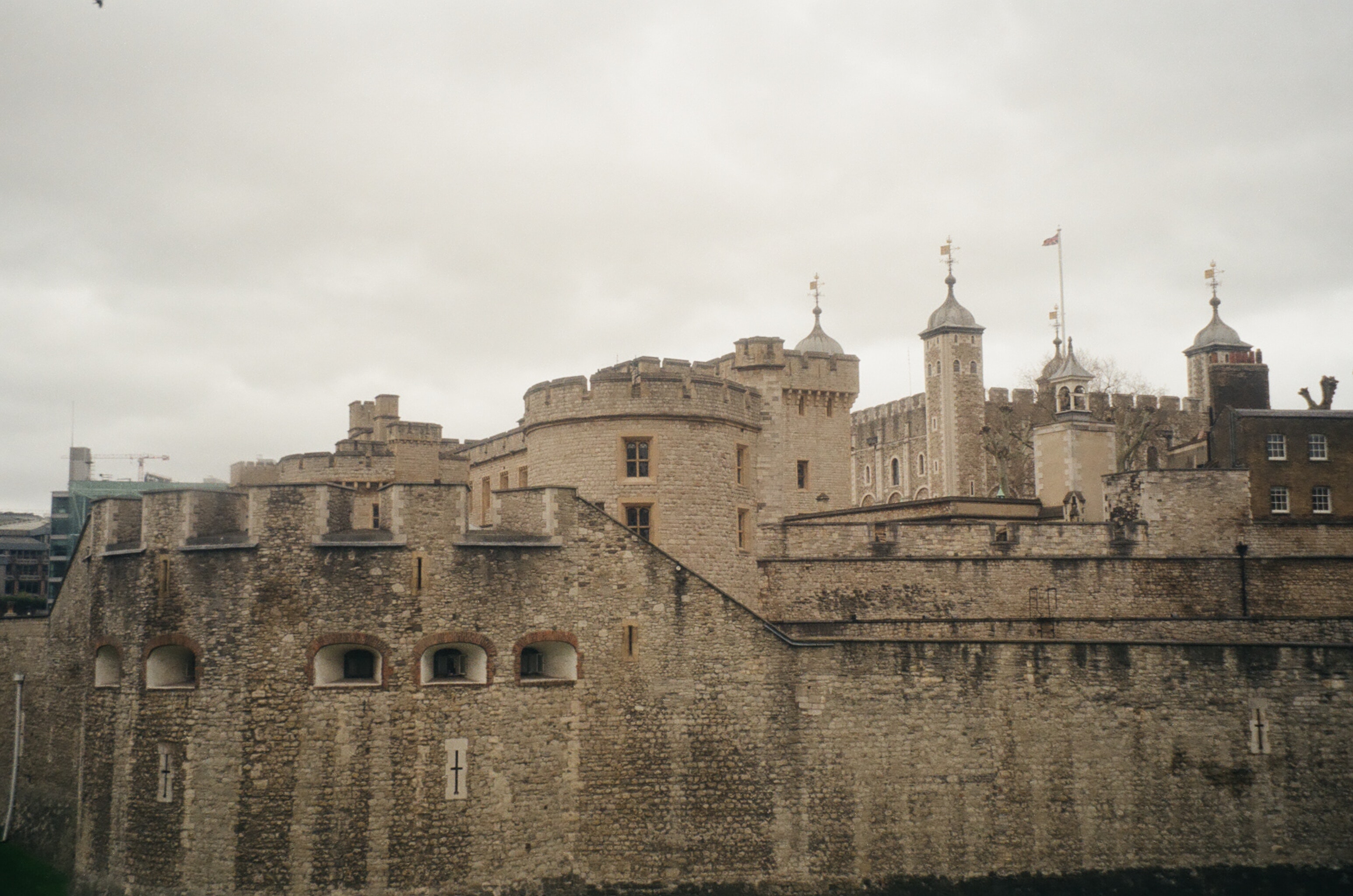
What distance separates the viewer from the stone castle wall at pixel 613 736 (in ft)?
83.3

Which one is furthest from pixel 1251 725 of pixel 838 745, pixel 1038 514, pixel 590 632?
pixel 590 632

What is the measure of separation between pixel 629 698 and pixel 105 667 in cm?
1104

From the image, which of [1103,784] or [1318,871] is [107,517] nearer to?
[1103,784]

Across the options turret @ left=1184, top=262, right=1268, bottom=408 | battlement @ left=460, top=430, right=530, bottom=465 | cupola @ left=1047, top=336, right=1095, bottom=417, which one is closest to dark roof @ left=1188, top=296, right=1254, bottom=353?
turret @ left=1184, top=262, right=1268, bottom=408

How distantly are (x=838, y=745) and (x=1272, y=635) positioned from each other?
13.5 m

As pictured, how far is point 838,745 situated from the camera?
27109 millimetres

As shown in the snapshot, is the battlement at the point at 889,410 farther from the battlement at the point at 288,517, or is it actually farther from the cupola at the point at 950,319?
the battlement at the point at 288,517

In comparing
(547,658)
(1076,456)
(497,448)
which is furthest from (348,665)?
(1076,456)

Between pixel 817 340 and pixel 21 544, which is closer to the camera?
pixel 817 340

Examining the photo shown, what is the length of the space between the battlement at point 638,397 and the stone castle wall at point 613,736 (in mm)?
5084

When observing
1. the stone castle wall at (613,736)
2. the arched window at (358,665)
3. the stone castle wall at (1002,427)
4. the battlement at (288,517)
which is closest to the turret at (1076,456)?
the stone castle wall at (1002,427)

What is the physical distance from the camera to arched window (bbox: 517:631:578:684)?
2627cm

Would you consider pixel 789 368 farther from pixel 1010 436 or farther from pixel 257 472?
pixel 1010 436

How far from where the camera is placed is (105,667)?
92.2ft
